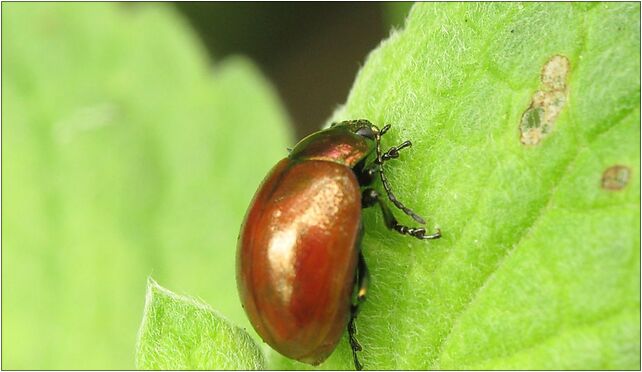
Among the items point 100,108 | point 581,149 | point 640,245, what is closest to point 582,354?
point 640,245

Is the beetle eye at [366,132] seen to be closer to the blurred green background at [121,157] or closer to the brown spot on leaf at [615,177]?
the brown spot on leaf at [615,177]

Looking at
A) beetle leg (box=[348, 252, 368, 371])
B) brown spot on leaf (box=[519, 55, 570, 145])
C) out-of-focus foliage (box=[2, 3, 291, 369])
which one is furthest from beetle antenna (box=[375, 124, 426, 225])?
out-of-focus foliage (box=[2, 3, 291, 369])

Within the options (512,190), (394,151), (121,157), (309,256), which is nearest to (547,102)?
(512,190)

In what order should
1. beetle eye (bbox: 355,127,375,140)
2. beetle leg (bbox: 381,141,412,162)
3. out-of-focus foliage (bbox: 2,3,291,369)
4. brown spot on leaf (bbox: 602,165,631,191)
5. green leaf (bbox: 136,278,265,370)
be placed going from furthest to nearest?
out-of-focus foliage (bbox: 2,3,291,369) → beetle eye (bbox: 355,127,375,140) → beetle leg (bbox: 381,141,412,162) → green leaf (bbox: 136,278,265,370) → brown spot on leaf (bbox: 602,165,631,191)

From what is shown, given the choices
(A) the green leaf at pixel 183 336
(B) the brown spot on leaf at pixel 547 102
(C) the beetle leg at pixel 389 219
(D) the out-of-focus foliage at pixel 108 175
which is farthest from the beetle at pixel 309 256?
(D) the out-of-focus foliage at pixel 108 175

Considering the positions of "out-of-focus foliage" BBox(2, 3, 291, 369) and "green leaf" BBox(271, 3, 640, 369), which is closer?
"green leaf" BBox(271, 3, 640, 369)

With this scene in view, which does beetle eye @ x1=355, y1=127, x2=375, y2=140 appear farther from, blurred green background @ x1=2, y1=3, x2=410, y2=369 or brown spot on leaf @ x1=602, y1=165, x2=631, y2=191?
blurred green background @ x1=2, y1=3, x2=410, y2=369

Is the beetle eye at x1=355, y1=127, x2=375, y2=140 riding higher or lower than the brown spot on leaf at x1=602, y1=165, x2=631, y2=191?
lower

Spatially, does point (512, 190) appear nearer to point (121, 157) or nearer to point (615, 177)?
point (615, 177)
